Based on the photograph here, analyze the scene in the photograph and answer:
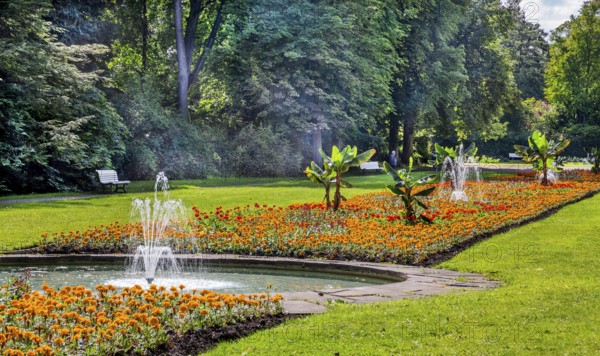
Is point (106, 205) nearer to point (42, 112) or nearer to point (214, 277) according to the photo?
point (42, 112)

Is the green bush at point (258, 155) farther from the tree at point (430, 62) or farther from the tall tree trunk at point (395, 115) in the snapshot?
the tree at point (430, 62)

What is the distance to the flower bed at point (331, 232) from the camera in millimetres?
10734

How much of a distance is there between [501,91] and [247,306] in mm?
36564

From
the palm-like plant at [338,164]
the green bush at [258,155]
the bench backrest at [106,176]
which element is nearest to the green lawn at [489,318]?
the palm-like plant at [338,164]

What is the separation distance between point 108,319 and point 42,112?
20.7m

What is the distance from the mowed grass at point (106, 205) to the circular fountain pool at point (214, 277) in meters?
1.52

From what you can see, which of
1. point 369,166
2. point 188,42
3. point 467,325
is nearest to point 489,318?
point 467,325

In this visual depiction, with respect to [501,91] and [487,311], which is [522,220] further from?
[501,91]

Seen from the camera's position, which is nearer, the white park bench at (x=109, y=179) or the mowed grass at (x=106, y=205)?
the mowed grass at (x=106, y=205)

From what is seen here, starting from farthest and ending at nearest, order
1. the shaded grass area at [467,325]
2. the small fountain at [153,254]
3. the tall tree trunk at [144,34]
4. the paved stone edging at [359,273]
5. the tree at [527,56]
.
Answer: the tree at [527,56] → the tall tree trunk at [144,34] → the small fountain at [153,254] → the paved stone edging at [359,273] → the shaded grass area at [467,325]

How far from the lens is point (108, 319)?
549 centimetres

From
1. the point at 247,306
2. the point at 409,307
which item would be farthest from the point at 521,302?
the point at 247,306

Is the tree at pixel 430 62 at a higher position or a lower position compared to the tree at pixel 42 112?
higher

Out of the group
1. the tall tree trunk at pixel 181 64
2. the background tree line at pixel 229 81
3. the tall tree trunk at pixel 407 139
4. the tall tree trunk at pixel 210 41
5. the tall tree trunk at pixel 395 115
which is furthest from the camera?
the tall tree trunk at pixel 407 139
